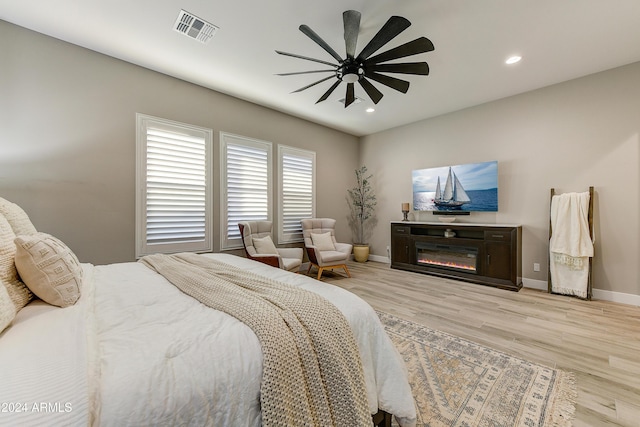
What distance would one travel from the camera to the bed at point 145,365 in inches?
25.5

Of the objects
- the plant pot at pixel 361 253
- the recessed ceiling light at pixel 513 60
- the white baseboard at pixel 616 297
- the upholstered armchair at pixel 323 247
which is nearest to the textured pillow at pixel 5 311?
the upholstered armchair at pixel 323 247

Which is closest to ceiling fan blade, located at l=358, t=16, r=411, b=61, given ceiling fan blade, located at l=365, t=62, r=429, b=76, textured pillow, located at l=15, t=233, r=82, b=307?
ceiling fan blade, located at l=365, t=62, r=429, b=76

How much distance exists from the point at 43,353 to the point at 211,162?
334cm

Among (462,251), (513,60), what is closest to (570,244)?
(462,251)

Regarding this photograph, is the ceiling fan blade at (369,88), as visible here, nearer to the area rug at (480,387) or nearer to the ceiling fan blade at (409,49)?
the ceiling fan blade at (409,49)

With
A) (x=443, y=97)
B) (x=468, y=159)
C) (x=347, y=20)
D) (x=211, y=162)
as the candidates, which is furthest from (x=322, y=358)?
(x=468, y=159)

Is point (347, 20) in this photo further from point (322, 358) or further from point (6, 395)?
point (6, 395)

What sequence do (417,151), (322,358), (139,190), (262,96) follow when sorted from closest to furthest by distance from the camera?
(322,358)
(139,190)
(262,96)
(417,151)

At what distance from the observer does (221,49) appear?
2.87 m

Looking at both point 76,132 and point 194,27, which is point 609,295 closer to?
point 194,27

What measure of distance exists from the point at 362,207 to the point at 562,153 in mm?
3493

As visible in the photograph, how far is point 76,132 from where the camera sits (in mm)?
2811

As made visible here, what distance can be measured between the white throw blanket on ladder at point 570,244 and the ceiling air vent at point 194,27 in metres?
4.79

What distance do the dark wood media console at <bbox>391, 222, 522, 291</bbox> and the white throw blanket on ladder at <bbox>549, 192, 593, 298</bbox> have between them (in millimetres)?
414
